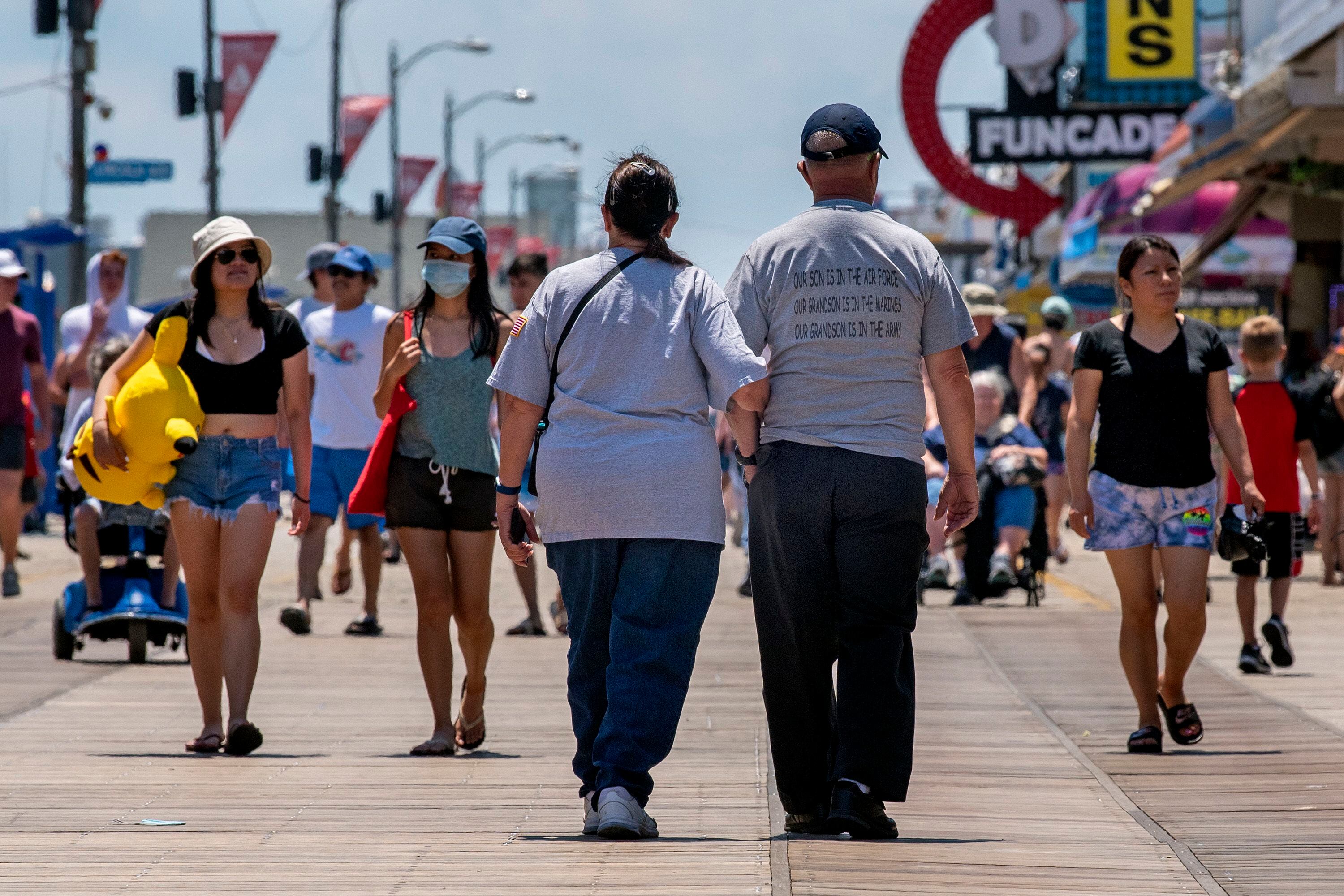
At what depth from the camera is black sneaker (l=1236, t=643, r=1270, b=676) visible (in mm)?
10133

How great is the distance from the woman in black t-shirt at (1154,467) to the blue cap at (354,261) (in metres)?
4.17

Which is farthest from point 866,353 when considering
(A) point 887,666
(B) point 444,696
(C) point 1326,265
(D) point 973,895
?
(C) point 1326,265

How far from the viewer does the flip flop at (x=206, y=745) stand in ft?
24.9

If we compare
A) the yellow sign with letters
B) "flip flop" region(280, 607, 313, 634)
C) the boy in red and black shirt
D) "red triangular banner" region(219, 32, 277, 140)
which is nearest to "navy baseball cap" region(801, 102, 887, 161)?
the boy in red and black shirt

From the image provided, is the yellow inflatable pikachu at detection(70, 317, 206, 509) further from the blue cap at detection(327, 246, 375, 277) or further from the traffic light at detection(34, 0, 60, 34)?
the traffic light at detection(34, 0, 60, 34)

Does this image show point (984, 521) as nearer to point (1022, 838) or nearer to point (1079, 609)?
point (1079, 609)

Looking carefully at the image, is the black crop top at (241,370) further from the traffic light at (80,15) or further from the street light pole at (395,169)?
the street light pole at (395,169)

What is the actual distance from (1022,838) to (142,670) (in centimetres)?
551

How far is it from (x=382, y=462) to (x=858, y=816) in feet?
8.96

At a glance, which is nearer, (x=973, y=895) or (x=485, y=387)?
(x=973, y=895)

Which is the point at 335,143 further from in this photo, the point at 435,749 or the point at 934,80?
the point at 435,749

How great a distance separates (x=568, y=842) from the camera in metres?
5.55

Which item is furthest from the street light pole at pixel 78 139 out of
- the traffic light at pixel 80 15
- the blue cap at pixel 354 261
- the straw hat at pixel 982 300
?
the blue cap at pixel 354 261

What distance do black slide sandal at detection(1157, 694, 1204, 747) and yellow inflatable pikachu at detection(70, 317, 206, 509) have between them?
3626 mm
